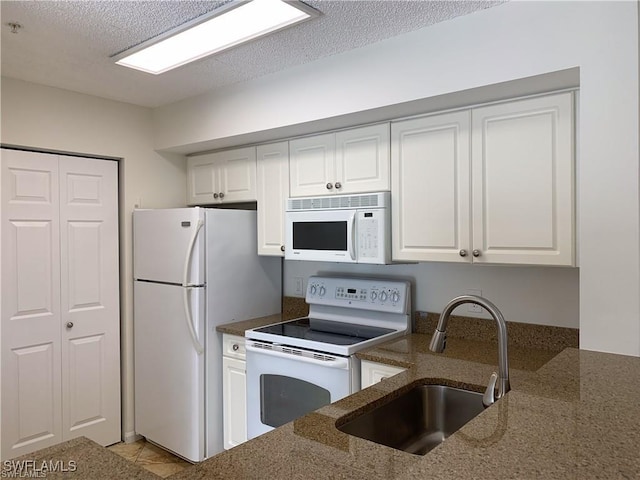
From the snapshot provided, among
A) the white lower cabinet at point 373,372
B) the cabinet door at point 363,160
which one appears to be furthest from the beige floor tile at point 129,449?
the cabinet door at point 363,160

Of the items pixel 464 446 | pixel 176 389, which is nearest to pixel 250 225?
pixel 176 389

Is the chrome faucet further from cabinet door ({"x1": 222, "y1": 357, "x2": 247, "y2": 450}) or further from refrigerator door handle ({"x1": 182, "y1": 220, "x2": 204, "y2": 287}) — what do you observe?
refrigerator door handle ({"x1": 182, "y1": 220, "x2": 204, "y2": 287})

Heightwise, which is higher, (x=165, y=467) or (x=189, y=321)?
(x=189, y=321)

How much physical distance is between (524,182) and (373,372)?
110 centimetres

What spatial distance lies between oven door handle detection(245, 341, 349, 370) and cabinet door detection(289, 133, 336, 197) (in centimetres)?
94

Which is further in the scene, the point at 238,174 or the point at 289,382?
the point at 238,174

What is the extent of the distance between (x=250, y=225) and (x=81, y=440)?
2.18 meters

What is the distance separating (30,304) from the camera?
2.95m

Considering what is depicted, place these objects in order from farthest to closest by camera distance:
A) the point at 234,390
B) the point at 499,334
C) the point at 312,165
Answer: the point at 234,390, the point at 312,165, the point at 499,334

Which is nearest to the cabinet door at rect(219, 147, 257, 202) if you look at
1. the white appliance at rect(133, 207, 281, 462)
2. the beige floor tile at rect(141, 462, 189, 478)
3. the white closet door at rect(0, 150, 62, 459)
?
the white appliance at rect(133, 207, 281, 462)

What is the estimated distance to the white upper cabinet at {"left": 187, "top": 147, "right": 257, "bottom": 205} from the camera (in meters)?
3.24

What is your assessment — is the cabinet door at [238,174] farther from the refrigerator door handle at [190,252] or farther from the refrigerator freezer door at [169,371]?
the refrigerator freezer door at [169,371]

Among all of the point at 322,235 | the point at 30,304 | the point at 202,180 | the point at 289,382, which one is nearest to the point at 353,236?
the point at 322,235

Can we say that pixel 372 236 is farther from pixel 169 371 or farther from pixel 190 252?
pixel 169 371
